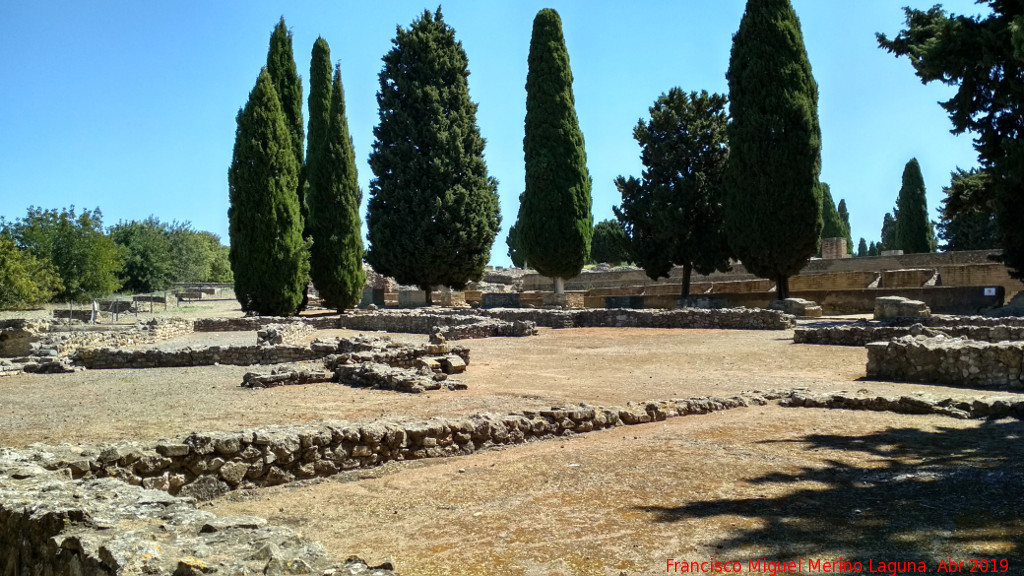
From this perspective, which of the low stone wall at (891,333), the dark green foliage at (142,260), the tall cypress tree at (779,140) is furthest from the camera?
the dark green foliage at (142,260)

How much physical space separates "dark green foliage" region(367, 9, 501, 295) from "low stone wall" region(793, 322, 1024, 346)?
20657mm

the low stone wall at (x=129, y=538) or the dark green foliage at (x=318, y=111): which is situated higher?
the dark green foliage at (x=318, y=111)

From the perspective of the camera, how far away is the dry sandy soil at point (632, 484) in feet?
15.6

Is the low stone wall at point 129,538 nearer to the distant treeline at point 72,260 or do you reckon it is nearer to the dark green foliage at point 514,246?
the distant treeline at point 72,260

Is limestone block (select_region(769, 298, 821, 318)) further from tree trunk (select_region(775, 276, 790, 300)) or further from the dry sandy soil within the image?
the dry sandy soil

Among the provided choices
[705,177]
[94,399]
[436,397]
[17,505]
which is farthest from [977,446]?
[705,177]

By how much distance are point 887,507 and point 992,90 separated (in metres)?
19.8

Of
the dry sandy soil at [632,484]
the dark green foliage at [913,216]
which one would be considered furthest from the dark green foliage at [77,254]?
the dark green foliage at [913,216]

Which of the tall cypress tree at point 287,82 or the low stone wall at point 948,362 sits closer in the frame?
the low stone wall at point 948,362

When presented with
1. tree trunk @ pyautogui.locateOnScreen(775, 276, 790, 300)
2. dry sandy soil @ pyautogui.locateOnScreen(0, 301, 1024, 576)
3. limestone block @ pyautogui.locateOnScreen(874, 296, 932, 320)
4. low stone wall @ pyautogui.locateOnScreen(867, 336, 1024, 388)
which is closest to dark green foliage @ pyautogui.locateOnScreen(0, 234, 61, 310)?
dry sandy soil @ pyautogui.locateOnScreen(0, 301, 1024, 576)

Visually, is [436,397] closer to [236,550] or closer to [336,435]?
[336,435]

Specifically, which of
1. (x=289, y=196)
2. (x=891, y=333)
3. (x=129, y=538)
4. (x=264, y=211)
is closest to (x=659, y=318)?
(x=891, y=333)

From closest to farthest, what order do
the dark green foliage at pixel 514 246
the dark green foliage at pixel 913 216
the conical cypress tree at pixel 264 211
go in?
1. the conical cypress tree at pixel 264 211
2. the dark green foliage at pixel 913 216
3. the dark green foliage at pixel 514 246

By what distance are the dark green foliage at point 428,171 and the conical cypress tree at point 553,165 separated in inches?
122
